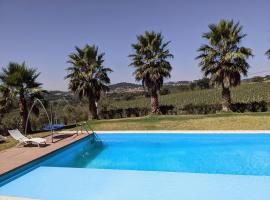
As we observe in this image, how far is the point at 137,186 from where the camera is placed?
21.1 ft

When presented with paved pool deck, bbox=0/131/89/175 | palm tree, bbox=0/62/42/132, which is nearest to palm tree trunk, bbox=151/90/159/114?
palm tree, bbox=0/62/42/132

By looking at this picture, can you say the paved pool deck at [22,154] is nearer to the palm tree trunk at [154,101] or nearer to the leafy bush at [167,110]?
the palm tree trunk at [154,101]

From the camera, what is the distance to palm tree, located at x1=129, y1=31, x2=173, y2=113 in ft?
70.3

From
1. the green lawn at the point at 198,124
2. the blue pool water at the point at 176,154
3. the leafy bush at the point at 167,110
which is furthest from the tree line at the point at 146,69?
the blue pool water at the point at 176,154

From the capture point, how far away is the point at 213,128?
49.1 feet

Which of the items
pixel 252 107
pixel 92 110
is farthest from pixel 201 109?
pixel 92 110

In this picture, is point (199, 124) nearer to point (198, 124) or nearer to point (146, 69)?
point (198, 124)

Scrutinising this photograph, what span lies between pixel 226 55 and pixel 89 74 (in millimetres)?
11005

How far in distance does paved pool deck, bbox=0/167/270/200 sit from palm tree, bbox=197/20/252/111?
1407 centimetres

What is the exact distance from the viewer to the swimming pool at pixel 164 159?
729cm

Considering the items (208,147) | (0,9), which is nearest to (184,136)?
(208,147)

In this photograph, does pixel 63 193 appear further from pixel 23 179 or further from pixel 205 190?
pixel 205 190

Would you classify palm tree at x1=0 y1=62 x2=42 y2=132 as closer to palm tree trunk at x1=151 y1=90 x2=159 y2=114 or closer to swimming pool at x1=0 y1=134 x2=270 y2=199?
swimming pool at x1=0 y1=134 x2=270 y2=199

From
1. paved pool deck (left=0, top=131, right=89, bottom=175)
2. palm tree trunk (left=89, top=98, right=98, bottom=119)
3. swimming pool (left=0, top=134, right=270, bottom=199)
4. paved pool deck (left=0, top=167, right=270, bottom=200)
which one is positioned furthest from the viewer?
palm tree trunk (left=89, top=98, right=98, bottom=119)
